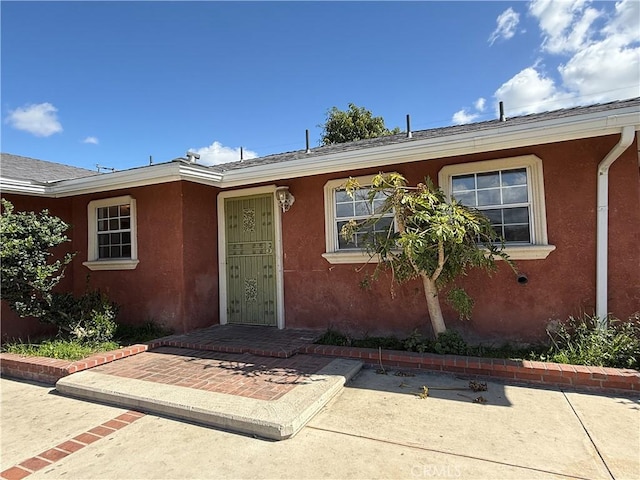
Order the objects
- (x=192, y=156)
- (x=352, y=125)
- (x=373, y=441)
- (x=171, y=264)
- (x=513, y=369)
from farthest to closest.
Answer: (x=352, y=125), (x=192, y=156), (x=171, y=264), (x=513, y=369), (x=373, y=441)

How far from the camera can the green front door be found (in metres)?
6.92

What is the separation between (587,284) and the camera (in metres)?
4.78

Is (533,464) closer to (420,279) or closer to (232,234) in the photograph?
(420,279)

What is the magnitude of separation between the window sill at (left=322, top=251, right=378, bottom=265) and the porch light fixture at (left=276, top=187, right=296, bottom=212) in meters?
1.20

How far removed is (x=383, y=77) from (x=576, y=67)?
19.2ft

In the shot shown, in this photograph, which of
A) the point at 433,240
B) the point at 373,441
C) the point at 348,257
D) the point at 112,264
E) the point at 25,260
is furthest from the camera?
the point at 112,264

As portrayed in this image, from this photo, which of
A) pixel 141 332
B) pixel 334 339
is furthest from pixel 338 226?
pixel 141 332

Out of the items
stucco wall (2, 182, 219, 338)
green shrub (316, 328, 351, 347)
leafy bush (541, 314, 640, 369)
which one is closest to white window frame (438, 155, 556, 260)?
leafy bush (541, 314, 640, 369)

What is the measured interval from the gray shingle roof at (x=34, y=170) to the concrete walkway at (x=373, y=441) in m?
5.12

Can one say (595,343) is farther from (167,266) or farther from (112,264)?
(112,264)

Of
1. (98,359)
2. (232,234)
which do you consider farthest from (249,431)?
(232,234)

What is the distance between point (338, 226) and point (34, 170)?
7446mm

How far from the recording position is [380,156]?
514 centimetres

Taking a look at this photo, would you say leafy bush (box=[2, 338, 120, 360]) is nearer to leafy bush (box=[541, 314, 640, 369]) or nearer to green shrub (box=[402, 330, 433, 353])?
green shrub (box=[402, 330, 433, 353])
